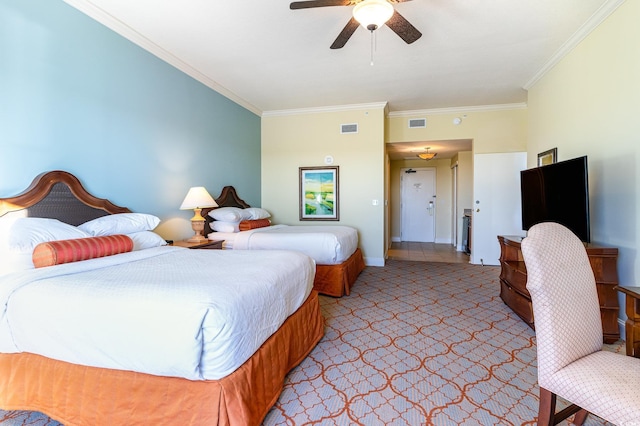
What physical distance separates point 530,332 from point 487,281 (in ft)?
5.80

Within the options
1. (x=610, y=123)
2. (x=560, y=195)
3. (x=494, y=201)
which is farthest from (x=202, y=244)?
(x=494, y=201)

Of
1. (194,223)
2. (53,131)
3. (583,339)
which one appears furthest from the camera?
(194,223)

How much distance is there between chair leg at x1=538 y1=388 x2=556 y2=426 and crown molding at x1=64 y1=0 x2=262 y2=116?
163 inches

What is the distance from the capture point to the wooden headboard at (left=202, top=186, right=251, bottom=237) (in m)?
4.26

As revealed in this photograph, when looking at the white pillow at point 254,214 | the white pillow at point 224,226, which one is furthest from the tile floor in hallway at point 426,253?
the white pillow at point 224,226

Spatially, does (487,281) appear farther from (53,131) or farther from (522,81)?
(53,131)

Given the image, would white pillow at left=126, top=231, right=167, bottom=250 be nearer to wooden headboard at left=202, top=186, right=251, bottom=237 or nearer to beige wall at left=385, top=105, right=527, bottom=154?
wooden headboard at left=202, top=186, right=251, bottom=237

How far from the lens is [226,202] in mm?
4637

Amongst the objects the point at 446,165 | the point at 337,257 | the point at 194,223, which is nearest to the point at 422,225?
the point at 446,165

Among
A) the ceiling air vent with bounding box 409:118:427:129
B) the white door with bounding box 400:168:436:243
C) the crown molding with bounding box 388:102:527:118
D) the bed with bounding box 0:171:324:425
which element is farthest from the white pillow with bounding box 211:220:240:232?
the white door with bounding box 400:168:436:243

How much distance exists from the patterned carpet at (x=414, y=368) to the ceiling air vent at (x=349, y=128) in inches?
118

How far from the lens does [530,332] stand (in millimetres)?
2756

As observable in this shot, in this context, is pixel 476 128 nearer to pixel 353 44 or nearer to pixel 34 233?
pixel 353 44

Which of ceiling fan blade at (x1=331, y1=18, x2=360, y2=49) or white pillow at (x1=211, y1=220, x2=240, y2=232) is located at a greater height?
ceiling fan blade at (x1=331, y1=18, x2=360, y2=49)
